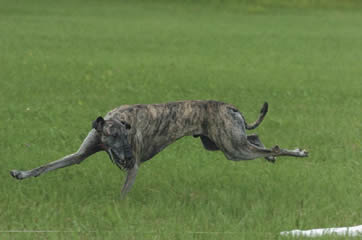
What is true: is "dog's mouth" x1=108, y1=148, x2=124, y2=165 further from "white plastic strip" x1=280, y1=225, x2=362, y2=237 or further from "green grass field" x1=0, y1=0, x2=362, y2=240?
"white plastic strip" x1=280, y1=225, x2=362, y2=237

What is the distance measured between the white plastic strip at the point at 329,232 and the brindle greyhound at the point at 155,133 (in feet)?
4.59

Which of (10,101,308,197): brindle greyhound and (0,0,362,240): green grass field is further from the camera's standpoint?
(0,0,362,240): green grass field

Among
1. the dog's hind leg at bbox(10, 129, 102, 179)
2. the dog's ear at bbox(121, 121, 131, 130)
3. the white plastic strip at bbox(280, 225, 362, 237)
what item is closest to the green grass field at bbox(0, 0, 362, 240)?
the white plastic strip at bbox(280, 225, 362, 237)

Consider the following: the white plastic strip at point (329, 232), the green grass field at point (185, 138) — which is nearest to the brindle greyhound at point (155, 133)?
the green grass field at point (185, 138)

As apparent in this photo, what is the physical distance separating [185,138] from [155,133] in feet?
10.8

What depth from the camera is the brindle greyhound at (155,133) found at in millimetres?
6293

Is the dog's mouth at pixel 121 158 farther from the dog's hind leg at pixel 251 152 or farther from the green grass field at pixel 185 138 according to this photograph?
the dog's hind leg at pixel 251 152

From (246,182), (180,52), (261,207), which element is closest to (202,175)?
(246,182)

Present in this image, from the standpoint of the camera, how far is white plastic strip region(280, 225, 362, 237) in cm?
582

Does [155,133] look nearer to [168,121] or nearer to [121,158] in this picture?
[168,121]

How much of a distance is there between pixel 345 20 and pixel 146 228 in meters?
33.5

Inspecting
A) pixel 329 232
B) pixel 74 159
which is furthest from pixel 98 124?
pixel 329 232

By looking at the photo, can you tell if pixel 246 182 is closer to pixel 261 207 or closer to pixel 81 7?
pixel 261 207

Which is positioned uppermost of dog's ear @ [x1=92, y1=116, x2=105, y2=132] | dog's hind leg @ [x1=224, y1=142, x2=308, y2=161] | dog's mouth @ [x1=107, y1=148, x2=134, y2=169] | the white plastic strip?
dog's ear @ [x1=92, y1=116, x2=105, y2=132]
